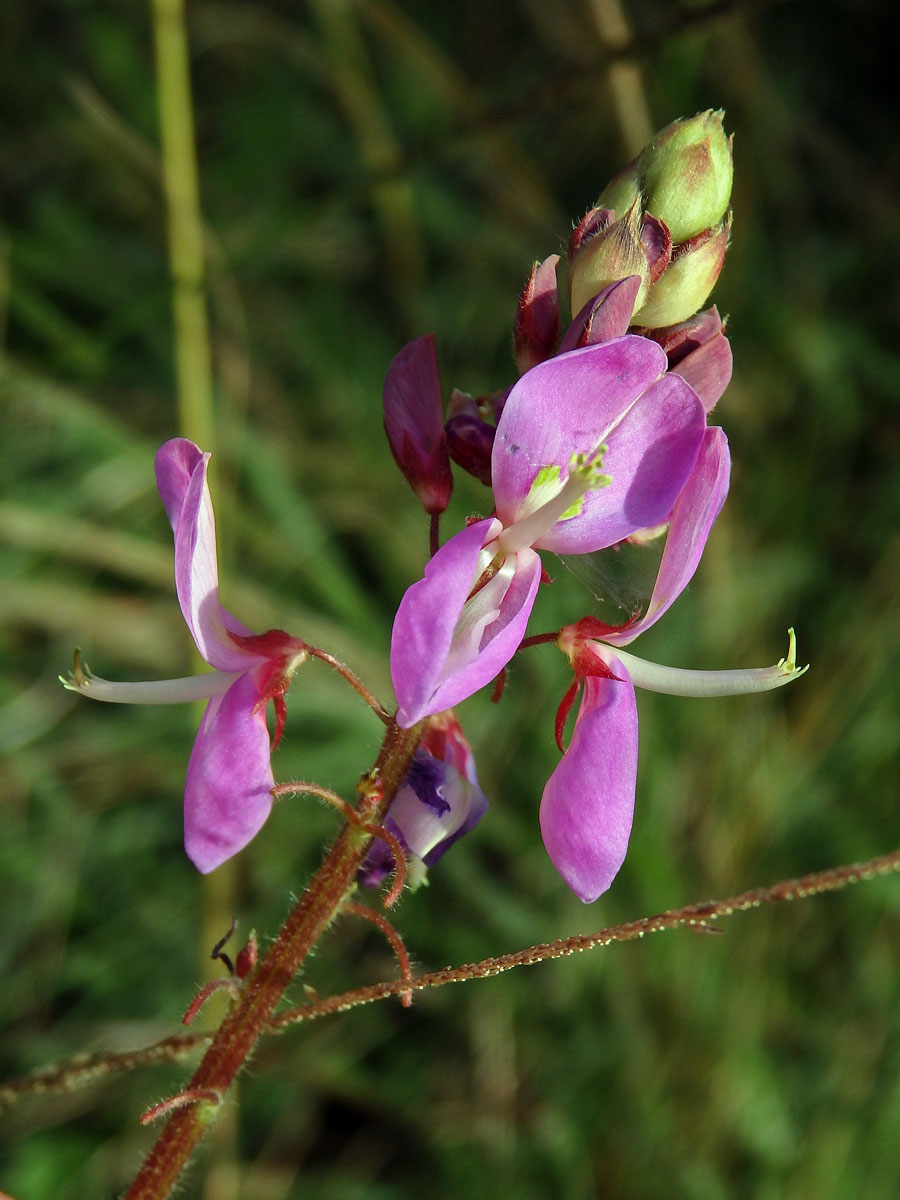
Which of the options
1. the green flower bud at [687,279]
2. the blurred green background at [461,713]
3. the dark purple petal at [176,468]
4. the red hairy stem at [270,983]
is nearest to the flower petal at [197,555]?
the dark purple petal at [176,468]

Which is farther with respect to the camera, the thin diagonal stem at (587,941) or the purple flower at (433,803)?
the purple flower at (433,803)

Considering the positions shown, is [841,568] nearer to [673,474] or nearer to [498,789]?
[498,789]

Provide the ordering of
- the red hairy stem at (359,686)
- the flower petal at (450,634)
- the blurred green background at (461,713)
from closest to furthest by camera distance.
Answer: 1. the flower petal at (450,634)
2. the red hairy stem at (359,686)
3. the blurred green background at (461,713)

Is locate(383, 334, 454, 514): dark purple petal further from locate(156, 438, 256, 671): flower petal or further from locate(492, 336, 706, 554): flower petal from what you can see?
locate(156, 438, 256, 671): flower petal

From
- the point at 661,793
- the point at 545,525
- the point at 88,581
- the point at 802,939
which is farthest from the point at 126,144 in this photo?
the point at 802,939

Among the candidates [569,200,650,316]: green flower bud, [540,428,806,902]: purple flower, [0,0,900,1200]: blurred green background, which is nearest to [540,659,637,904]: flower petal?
[540,428,806,902]: purple flower

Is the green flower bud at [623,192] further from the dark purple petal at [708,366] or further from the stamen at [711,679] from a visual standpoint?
the stamen at [711,679]
